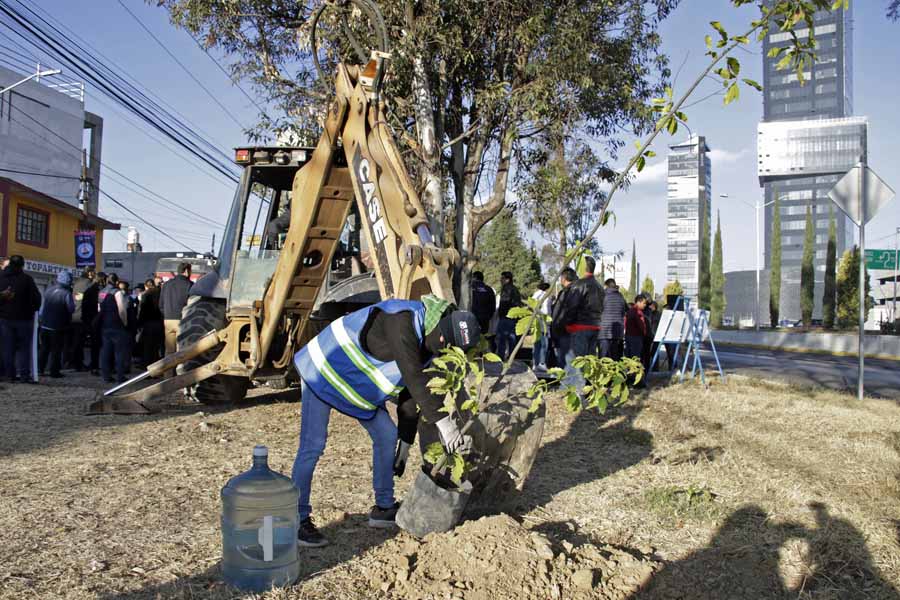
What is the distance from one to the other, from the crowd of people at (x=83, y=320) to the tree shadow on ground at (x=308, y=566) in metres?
7.20

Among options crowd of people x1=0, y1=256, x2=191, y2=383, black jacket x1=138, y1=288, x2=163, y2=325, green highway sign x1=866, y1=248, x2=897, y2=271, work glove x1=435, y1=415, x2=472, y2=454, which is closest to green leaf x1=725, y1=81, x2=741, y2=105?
work glove x1=435, y1=415, x2=472, y2=454

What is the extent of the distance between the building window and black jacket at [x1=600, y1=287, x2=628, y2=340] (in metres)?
27.1

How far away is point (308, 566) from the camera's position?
4199 mm

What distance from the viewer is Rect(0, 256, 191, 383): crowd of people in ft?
38.2

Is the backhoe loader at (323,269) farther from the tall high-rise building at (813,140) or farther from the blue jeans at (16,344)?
the tall high-rise building at (813,140)

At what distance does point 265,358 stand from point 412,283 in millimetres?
2972

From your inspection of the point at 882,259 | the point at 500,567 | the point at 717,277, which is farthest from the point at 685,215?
the point at 500,567

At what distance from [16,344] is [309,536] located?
31.5ft

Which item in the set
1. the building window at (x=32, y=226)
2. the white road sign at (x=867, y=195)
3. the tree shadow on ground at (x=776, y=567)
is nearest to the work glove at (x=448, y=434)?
the tree shadow on ground at (x=776, y=567)

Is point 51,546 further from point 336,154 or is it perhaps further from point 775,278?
point 775,278

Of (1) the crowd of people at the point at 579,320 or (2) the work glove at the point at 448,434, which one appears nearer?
(2) the work glove at the point at 448,434

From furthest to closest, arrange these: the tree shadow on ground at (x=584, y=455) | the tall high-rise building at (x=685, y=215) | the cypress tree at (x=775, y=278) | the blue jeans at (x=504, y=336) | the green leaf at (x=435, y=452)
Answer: the tall high-rise building at (x=685, y=215), the cypress tree at (x=775, y=278), the blue jeans at (x=504, y=336), the tree shadow on ground at (x=584, y=455), the green leaf at (x=435, y=452)

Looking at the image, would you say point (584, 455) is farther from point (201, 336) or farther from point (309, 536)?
point (201, 336)

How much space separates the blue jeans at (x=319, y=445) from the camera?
15.1ft
